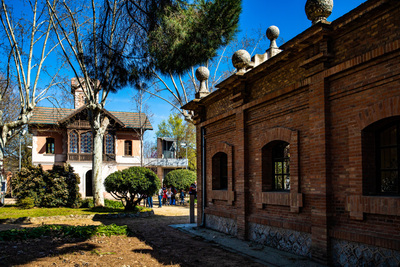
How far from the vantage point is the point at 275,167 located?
959cm

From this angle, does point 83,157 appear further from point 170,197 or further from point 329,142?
point 329,142

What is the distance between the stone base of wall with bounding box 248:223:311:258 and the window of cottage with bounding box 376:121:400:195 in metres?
2.03

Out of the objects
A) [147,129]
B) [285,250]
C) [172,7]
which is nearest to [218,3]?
[172,7]

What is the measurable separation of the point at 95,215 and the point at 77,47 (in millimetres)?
9373

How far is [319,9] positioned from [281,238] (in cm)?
525

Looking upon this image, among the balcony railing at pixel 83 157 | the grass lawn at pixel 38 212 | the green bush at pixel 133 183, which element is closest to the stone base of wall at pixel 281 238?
the green bush at pixel 133 183

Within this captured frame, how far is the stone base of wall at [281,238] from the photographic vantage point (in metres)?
7.62

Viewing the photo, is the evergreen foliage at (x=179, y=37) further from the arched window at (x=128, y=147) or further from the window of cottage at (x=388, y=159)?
the arched window at (x=128, y=147)

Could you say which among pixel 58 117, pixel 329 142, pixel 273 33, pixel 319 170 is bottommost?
pixel 319 170

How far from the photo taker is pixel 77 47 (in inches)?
775

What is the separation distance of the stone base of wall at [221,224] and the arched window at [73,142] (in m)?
23.9

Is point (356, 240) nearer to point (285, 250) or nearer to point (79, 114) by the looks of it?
point (285, 250)

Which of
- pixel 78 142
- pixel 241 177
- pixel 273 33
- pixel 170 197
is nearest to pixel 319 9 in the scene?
pixel 273 33

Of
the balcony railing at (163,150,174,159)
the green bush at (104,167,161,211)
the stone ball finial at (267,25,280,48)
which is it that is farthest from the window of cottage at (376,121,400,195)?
the balcony railing at (163,150,174,159)
